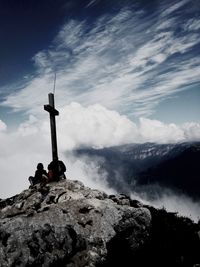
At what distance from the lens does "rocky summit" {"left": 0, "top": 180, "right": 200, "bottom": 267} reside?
32.7ft

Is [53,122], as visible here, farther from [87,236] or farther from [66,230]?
[87,236]

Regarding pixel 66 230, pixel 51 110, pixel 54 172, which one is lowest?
pixel 66 230

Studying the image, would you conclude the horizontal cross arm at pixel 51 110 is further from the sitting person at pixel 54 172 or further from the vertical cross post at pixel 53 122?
the sitting person at pixel 54 172

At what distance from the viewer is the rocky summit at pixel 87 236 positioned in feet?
32.7

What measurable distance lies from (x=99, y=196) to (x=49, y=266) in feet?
17.5

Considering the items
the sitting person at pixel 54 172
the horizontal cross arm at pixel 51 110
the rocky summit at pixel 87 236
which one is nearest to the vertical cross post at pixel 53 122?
the horizontal cross arm at pixel 51 110

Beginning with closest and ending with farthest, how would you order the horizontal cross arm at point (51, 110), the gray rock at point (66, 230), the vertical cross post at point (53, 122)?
the gray rock at point (66, 230), the horizontal cross arm at point (51, 110), the vertical cross post at point (53, 122)

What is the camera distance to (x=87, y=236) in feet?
35.8

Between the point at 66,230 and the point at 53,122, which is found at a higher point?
the point at 53,122

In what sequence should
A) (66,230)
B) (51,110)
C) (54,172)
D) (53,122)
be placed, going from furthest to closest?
(53,122) → (51,110) → (54,172) → (66,230)

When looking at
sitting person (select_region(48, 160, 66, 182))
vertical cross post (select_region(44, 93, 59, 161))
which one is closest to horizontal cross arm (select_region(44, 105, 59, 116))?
vertical cross post (select_region(44, 93, 59, 161))

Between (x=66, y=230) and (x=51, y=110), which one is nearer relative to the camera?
(x=66, y=230)

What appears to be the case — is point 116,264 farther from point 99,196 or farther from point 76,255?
point 99,196

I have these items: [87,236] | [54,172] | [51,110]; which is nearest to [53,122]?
[51,110]
